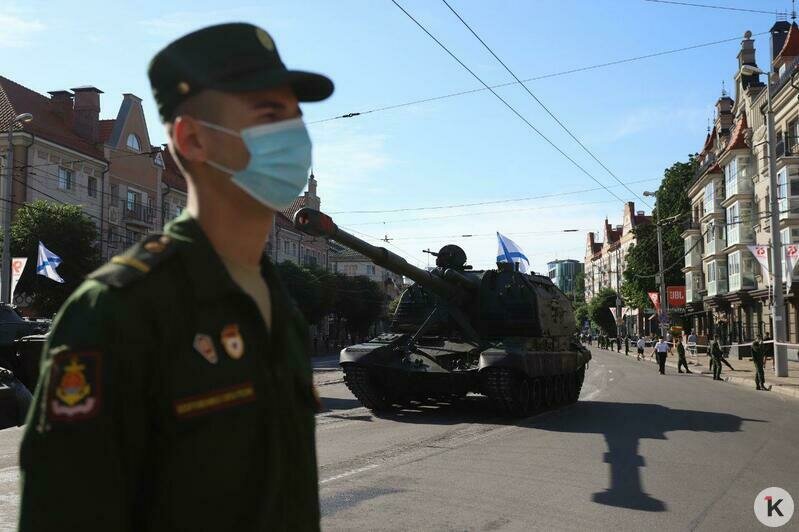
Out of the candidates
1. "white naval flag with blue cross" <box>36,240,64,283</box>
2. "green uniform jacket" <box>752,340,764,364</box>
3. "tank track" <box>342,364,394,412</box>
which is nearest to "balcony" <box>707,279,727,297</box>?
"green uniform jacket" <box>752,340,764,364</box>

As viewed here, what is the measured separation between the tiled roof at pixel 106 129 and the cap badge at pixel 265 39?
128 feet

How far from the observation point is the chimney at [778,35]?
4309 centimetres

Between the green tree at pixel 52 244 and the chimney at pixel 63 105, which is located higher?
the chimney at pixel 63 105

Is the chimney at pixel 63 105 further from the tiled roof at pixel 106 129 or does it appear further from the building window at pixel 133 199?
the building window at pixel 133 199

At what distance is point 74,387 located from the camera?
1.42m

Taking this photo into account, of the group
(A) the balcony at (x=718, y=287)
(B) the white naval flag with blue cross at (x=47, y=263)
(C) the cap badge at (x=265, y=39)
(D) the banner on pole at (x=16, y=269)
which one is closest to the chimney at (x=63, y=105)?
(B) the white naval flag with blue cross at (x=47, y=263)

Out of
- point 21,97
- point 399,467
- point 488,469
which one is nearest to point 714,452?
point 488,469

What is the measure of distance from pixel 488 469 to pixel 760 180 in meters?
Answer: 40.2

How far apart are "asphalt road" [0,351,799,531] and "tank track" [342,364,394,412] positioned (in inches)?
15.3

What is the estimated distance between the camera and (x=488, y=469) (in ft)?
26.4

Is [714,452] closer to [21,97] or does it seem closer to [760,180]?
[21,97]

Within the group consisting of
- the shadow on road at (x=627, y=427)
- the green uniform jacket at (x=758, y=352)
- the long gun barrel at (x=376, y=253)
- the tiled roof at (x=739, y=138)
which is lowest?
the shadow on road at (x=627, y=427)

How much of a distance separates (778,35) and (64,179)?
120 ft

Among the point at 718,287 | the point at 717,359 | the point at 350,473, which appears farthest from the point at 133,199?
the point at 350,473
